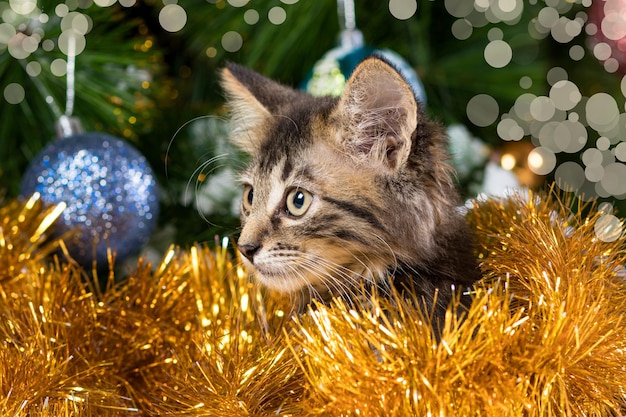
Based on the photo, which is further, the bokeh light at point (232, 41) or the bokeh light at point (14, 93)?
the bokeh light at point (232, 41)

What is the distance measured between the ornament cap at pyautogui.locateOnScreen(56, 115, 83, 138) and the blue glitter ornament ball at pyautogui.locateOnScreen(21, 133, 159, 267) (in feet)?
0.20

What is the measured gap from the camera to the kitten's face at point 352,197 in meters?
0.67

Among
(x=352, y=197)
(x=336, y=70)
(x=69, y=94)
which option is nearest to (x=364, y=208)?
(x=352, y=197)

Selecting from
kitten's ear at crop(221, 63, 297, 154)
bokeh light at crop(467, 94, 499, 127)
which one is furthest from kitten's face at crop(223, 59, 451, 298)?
bokeh light at crop(467, 94, 499, 127)

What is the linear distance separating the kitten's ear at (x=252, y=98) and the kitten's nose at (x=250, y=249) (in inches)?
6.5

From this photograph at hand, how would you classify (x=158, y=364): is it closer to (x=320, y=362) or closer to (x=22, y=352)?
(x=22, y=352)

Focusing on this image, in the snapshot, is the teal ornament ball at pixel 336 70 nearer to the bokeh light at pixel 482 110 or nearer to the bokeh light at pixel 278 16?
the bokeh light at pixel 278 16

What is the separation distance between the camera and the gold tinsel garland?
0.52m

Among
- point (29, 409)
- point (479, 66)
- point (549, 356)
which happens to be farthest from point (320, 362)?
point (479, 66)

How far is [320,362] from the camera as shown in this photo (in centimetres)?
54

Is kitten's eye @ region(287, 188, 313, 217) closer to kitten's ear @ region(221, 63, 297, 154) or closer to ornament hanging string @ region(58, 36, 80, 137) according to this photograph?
kitten's ear @ region(221, 63, 297, 154)

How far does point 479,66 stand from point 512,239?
74 cm

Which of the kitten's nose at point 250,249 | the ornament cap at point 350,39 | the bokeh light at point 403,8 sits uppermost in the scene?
the bokeh light at point 403,8

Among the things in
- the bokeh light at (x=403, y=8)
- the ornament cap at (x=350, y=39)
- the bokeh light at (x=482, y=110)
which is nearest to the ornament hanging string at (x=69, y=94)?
the ornament cap at (x=350, y=39)
